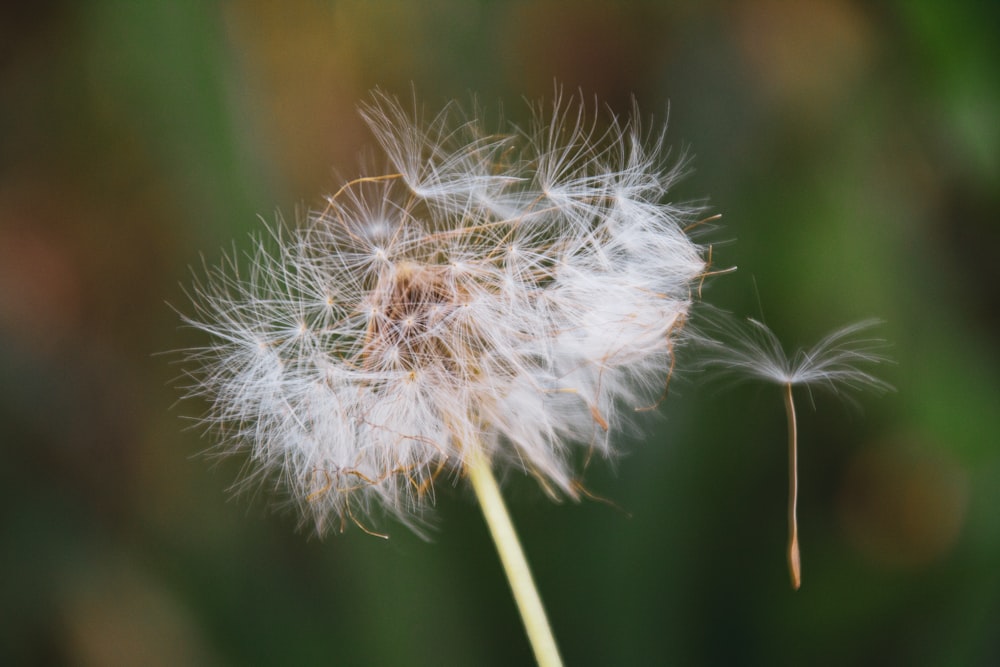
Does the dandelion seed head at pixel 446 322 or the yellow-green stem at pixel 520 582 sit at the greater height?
the dandelion seed head at pixel 446 322

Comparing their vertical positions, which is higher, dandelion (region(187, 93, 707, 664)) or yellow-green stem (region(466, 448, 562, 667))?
dandelion (region(187, 93, 707, 664))

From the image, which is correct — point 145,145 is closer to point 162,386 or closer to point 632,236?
point 162,386

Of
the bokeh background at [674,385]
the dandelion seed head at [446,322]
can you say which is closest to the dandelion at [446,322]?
the dandelion seed head at [446,322]

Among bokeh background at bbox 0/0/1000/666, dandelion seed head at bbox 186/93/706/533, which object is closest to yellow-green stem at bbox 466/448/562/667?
dandelion seed head at bbox 186/93/706/533

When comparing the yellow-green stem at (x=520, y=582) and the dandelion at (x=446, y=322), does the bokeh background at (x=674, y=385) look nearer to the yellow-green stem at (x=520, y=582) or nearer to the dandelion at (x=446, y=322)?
the dandelion at (x=446, y=322)

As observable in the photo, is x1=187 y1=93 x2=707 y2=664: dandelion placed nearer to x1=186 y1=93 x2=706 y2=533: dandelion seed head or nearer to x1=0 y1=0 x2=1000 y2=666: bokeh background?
x1=186 y1=93 x2=706 y2=533: dandelion seed head

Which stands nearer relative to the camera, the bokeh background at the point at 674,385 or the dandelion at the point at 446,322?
the dandelion at the point at 446,322

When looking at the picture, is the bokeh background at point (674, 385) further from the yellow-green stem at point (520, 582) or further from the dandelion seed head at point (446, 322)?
the yellow-green stem at point (520, 582)
